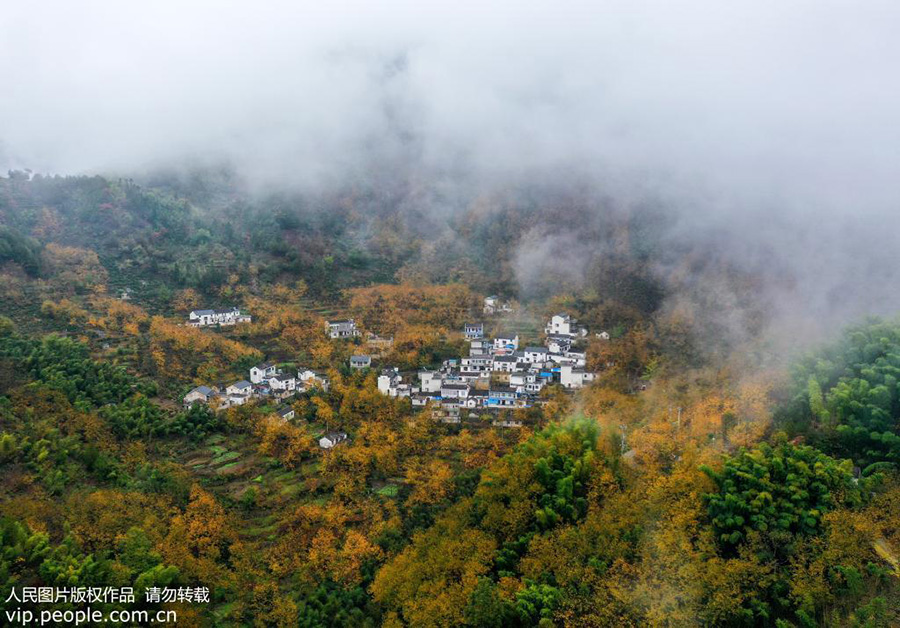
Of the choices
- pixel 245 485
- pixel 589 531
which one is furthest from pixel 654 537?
pixel 245 485

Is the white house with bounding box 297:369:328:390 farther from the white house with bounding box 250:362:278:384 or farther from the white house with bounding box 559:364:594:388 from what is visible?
the white house with bounding box 559:364:594:388

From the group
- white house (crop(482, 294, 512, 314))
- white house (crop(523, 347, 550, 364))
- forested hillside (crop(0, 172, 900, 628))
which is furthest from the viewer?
white house (crop(482, 294, 512, 314))

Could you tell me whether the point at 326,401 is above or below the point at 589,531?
above

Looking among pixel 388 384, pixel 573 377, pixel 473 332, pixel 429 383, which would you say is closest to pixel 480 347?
pixel 473 332

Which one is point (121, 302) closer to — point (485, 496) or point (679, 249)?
point (485, 496)

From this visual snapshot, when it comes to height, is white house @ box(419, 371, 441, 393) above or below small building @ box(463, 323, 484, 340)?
below

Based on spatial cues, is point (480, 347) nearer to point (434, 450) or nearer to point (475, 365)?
point (475, 365)

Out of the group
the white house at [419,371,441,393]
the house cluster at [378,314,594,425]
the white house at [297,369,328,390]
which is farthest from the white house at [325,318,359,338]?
the white house at [419,371,441,393]
